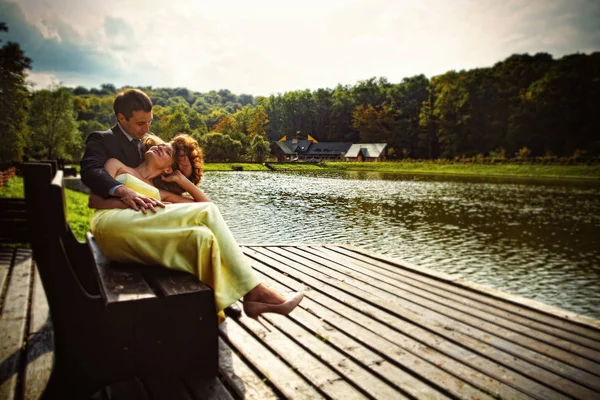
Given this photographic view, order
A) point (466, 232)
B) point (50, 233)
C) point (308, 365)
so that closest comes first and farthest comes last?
point (50, 233) → point (308, 365) → point (466, 232)

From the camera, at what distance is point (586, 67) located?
52.6 metres

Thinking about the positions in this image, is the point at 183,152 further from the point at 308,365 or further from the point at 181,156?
the point at 308,365

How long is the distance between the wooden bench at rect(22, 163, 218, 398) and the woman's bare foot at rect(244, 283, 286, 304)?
1.06ft

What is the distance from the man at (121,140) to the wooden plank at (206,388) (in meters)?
1.23

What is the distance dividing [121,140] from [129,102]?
281mm

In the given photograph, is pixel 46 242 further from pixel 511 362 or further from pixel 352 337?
pixel 511 362

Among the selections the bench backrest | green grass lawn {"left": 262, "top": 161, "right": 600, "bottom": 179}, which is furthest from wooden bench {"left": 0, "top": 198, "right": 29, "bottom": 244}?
green grass lawn {"left": 262, "top": 161, "right": 600, "bottom": 179}

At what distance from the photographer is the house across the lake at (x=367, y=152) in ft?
226

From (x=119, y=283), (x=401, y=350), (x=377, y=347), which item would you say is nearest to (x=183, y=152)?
(x=119, y=283)

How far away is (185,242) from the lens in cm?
211

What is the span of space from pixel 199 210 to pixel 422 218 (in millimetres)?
12974

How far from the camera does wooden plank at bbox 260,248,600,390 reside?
2619 millimetres

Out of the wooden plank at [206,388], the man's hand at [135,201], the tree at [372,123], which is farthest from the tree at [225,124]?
the tree at [372,123]

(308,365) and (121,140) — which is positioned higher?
(121,140)
